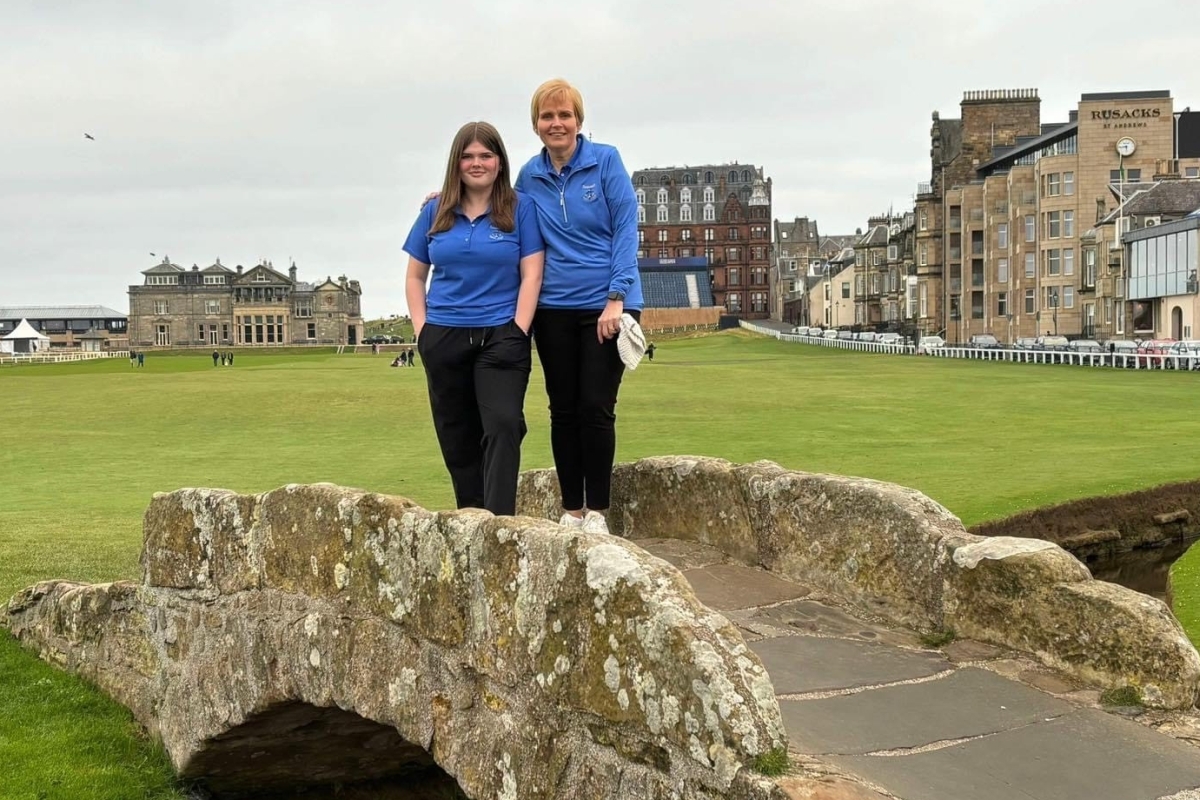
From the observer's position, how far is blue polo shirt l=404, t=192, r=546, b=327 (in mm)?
6859

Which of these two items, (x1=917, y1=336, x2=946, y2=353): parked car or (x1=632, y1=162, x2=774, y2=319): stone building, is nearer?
(x1=917, y1=336, x2=946, y2=353): parked car

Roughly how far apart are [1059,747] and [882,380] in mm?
44381

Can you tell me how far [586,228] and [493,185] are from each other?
59 centimetres

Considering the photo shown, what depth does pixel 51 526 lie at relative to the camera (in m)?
16.1

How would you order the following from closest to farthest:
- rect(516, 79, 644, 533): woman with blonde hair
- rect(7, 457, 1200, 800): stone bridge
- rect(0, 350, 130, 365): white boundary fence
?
1. rect(7, 457, 1200, 800): stone bridge
2. rect(516, 79, 644, 533): woman with blonde hair
3. rect(0, 350, 130, 365): white boundary fence

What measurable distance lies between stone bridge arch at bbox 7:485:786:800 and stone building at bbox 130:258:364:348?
183150 millimetres

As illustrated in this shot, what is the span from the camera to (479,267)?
692 centimetres

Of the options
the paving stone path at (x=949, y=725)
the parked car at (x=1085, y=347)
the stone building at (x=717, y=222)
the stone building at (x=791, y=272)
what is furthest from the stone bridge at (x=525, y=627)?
the stone building at (x=717, y=222)

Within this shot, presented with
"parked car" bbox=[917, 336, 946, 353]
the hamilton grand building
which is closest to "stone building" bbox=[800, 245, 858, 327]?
the hamilton grand building

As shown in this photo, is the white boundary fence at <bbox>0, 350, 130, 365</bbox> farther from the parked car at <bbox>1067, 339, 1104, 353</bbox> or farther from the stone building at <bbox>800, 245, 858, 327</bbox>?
the parked car at <bbox>1067, 339, 1104, 353</bbox>

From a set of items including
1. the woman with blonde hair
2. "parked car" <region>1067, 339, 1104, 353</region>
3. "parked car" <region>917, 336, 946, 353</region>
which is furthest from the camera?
"parked car" <region>917, 336, 946, 353</region>

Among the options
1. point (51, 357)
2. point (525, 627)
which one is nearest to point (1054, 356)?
point (525, 627)

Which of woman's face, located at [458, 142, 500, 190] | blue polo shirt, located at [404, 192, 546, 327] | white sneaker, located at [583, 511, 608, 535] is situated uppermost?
woman's face, located at [458, 142, 500, 190]

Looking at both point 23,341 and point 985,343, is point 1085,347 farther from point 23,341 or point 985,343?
point 23,341
